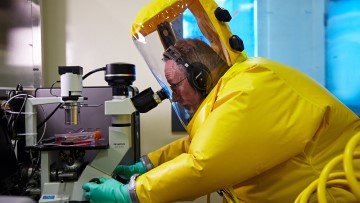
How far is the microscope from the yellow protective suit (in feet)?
0.72

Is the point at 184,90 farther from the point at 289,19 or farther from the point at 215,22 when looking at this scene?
the point at 289,19

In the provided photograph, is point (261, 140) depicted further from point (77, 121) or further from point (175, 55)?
point (77, 121)

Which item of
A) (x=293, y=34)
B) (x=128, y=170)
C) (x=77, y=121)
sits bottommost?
(x=128, y=170)

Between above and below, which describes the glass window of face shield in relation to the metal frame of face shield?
above

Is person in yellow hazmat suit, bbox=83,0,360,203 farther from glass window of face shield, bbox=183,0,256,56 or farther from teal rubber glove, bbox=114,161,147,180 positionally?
glass window of face shield, bbox=183,0,256,56

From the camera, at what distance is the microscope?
34.4 inches

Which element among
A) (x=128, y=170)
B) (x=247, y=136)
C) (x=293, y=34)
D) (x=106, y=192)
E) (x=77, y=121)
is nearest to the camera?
(x=247, y=136)

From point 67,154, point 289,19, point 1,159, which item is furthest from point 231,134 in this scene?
point 289,19

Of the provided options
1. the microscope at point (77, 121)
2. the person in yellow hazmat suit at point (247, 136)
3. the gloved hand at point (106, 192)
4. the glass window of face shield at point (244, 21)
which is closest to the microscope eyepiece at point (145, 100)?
the microscope at point (77, 121)

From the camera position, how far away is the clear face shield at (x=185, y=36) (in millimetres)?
914

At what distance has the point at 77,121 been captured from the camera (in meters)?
0.94

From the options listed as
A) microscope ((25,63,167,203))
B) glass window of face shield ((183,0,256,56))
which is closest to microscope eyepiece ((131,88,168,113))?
microscope ((25,63,167,203))

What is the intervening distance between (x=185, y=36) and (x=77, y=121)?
1.69ft

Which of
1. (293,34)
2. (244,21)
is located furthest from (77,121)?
(293,34)
